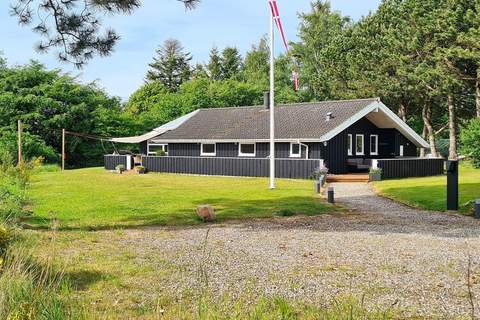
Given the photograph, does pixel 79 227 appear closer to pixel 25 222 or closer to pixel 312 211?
pixel 25 222

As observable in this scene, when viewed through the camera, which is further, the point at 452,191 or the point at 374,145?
the point at 374,145

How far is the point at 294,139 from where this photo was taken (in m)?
30.1

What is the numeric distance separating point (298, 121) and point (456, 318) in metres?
28.3

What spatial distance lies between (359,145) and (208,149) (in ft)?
32.5

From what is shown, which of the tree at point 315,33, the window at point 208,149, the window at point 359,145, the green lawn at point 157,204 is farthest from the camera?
the tree at point 315,33

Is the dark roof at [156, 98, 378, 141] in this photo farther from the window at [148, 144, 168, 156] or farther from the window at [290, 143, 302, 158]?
the window at [148, 144, 168, 156]

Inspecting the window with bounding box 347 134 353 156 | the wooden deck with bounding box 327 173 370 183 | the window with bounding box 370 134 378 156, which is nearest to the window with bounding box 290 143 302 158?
the wooden deck with bounding box 327 173 370 183

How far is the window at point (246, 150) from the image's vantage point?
33125 mm

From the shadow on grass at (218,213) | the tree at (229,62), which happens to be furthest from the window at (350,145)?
the tree at (229,62)

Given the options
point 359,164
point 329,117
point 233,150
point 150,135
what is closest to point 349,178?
point 359,164

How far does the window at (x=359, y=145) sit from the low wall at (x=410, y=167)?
13.4 ft

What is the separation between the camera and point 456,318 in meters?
5.34

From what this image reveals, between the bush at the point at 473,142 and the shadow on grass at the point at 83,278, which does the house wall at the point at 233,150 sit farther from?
the shadow on grass at the point at 83,278

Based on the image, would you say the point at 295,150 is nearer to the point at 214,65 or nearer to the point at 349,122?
the point at 349,122
